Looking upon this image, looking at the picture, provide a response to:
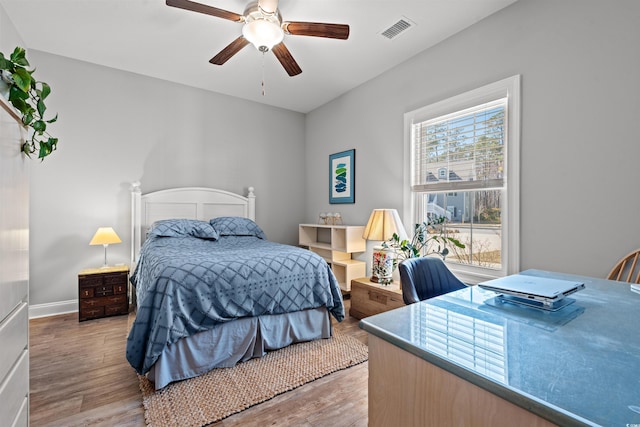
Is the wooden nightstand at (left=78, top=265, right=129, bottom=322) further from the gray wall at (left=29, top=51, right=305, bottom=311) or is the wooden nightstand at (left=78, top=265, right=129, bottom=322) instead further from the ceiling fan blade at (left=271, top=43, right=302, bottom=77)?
the ceiling fan blade at (left=271, top=43, right=302, bottom=77)

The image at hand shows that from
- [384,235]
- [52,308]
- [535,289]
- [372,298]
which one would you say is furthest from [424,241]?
[52,308]

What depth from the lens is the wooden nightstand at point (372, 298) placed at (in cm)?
Answer: 276

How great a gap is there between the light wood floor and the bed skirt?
9.9 inches

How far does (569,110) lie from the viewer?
2.11 metres

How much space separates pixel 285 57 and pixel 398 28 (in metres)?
1.09

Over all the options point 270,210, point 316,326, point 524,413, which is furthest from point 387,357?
point 270,210

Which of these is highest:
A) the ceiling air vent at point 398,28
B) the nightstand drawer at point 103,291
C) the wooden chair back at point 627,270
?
the ceiling air vent at point 398,28

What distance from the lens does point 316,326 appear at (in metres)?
2.64

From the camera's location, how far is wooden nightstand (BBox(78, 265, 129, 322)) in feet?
10.3

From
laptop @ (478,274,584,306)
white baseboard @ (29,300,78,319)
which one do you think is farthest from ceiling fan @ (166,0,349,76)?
white baseboard @ (29,300,78,319)

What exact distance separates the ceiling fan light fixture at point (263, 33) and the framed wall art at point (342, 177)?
1982 millimetres

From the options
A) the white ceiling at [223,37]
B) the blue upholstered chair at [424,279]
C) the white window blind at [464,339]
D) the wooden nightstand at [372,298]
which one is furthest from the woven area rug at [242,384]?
the white ceiling at [223,37]

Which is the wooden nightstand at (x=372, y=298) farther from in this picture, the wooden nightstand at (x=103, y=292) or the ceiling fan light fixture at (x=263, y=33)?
the wooden nightstand at (x=103, y=292)

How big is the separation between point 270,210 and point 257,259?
245 centimetres
